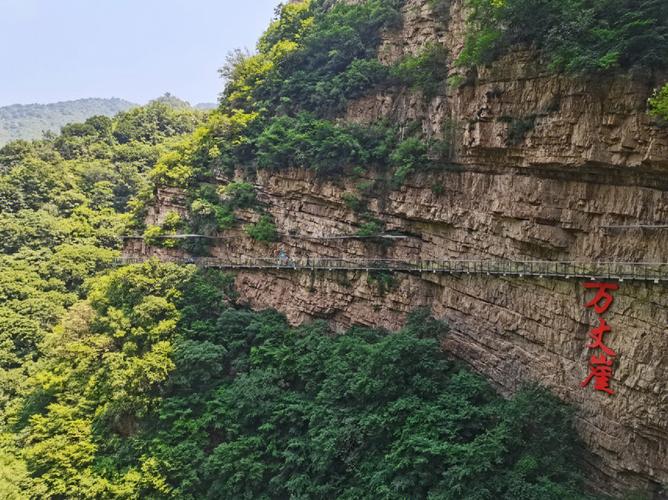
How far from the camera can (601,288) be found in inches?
562

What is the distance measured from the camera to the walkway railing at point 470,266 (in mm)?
13523

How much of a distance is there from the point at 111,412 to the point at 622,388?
2003cm

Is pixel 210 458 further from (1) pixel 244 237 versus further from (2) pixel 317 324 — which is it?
(1) pixel 244 237

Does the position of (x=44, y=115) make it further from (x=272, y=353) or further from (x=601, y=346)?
(x=601, y=346)

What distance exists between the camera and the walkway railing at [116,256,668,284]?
44.4 ft

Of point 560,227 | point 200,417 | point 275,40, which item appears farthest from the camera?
point 275,40

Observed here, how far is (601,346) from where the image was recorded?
560 inches

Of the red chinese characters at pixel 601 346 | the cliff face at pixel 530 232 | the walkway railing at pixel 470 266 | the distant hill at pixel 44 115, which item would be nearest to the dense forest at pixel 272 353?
the cliff face at pixel 530 232

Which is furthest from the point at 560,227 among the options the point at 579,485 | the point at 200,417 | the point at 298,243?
the point at 200,417

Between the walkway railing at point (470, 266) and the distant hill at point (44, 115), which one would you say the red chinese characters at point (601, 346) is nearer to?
the walkway railing at point (470, 266)

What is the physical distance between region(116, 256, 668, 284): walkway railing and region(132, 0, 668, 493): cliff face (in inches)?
14.2

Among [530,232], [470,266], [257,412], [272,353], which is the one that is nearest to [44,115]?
[272,353]

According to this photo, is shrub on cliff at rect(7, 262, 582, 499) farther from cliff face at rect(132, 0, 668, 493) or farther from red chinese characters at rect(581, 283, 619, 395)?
red chinese characters at rect(581, 283, 619, 395)

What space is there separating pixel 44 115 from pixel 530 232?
192 m
